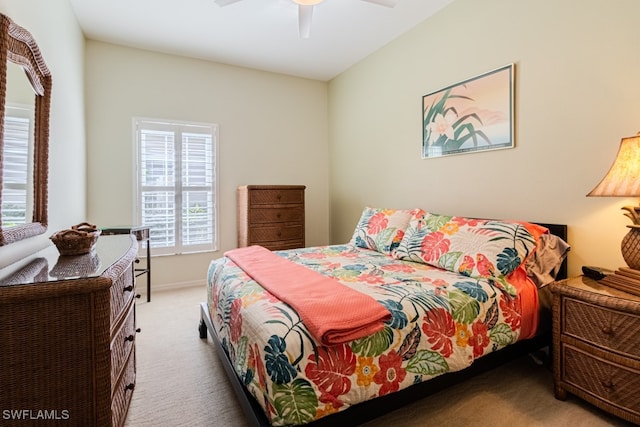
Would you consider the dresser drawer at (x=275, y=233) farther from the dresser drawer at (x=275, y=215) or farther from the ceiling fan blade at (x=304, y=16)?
the ceiling fan blade at (x=304, y=16)

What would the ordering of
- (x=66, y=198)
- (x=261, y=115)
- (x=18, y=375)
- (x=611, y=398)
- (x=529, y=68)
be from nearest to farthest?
(x=18, y=375)
(x=611, y=398)
(x=529, y=68)
(x=66, y=198)
(x=261, y=115)

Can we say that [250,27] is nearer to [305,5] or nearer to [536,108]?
[305,5]

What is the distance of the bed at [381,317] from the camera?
120 centimetres

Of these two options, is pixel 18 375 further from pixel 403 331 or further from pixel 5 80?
pixel 403 331

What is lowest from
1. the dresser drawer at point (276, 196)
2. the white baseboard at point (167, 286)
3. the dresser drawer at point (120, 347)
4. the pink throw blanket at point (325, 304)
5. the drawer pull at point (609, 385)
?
the white baseboard at point (167, 286)

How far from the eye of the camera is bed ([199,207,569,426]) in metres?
1.20

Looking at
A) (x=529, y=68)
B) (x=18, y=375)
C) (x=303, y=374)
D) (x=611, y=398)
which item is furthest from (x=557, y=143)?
(x=18, y=375)

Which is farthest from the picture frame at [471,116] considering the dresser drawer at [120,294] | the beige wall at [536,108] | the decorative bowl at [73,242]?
the decorative bowl at [73,242]

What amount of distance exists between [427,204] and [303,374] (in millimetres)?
2359

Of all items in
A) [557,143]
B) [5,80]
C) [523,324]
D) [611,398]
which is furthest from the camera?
[557,143]

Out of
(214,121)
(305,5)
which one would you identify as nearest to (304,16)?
(305,5)

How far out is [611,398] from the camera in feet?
4.91

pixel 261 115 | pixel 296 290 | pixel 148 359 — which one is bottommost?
pixel 148 359

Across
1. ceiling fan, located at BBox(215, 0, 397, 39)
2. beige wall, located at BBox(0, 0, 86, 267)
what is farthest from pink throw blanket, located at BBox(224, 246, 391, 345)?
ceiling fan, located at BBox(215, 0, 397, 39)
